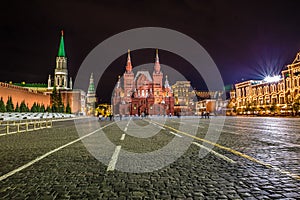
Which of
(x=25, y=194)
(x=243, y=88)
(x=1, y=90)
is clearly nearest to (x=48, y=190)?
(x=25, y=194)

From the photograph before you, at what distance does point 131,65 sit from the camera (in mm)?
134750

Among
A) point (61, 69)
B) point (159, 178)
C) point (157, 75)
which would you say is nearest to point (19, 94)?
point (61, 69)

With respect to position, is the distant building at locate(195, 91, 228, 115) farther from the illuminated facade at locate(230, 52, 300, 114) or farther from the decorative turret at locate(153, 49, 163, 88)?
the illuminated facade at locate(230, 52, 300, 114)

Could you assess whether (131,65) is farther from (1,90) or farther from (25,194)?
(25,194)

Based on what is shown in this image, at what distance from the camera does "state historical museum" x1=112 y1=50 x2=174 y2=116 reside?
117 metres

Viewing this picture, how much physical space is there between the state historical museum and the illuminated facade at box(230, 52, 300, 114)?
31.4 meters

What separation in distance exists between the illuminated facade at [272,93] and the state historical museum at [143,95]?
103 feet

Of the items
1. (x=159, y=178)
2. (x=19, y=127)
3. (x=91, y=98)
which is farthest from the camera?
(x=91, y=98)

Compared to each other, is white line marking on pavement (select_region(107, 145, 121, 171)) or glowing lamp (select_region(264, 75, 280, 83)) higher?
glowing lamp (select_region(264, 75, 280, 83))

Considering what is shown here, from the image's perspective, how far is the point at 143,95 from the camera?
4843 inches

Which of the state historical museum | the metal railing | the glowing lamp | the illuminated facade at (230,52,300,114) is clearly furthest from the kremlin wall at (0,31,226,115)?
the metal railing

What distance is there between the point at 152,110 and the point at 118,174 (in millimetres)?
110874

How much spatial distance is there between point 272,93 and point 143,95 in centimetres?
5951

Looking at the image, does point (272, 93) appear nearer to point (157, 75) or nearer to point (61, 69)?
point (157, 75)
